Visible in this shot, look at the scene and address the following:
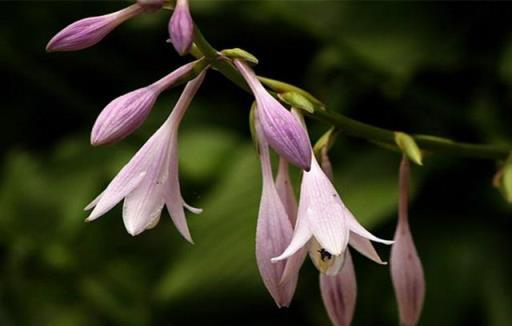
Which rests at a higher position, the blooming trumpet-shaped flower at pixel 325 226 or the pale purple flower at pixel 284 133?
the pale purple flower at pixel 284 133

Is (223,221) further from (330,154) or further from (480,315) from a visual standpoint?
(480,315)

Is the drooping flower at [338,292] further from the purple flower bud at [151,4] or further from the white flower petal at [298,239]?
the purple flower bud at [151,4]

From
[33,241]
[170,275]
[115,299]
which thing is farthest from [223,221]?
[33,241]

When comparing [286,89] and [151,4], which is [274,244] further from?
[151,4]

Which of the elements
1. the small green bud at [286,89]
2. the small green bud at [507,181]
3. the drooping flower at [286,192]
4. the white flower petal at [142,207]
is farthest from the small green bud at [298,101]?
the small green bud at [507,181]

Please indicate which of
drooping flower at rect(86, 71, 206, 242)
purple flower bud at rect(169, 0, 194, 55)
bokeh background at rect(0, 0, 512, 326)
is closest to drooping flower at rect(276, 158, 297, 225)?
drooping flower at rect(86, 71, 206, 242)

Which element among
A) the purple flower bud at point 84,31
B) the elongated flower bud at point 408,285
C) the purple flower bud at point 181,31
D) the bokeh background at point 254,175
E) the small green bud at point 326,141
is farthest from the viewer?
the bokeh background at point 254,175

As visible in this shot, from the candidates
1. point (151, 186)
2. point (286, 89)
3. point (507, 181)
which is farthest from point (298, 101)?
point (507, 181)
